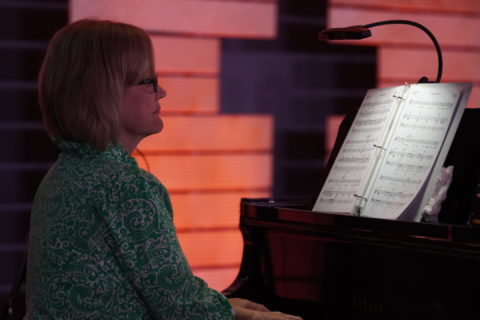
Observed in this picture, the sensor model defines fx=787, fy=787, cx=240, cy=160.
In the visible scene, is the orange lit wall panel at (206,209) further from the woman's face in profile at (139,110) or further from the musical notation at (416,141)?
the woman's face in profile at (139,110)

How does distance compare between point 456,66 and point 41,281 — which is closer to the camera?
point 41,281

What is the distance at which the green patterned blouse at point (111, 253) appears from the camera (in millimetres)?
1440

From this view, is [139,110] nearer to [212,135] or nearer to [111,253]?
[111,253]

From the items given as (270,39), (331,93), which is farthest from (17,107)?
(331,93)

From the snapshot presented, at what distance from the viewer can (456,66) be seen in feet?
14.7

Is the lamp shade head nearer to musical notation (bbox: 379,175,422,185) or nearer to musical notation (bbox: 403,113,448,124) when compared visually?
musical notation (bbox: 403,113,448,124)

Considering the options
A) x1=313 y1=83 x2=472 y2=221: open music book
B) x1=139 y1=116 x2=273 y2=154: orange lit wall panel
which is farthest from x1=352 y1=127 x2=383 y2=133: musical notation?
x1=139 y1=116 x2=273 y2=154: orange lit wall panel

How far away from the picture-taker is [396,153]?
1887 millimetres

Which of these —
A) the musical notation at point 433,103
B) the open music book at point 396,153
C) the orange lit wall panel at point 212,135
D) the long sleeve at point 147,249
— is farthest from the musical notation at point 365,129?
the orange lit wall panel at point 212,135

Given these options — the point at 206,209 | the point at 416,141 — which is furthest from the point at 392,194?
the point at 206,209

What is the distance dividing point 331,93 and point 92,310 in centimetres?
295

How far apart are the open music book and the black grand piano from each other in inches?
2.8

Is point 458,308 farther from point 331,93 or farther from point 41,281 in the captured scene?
point 331,93

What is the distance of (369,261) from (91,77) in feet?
2.47
